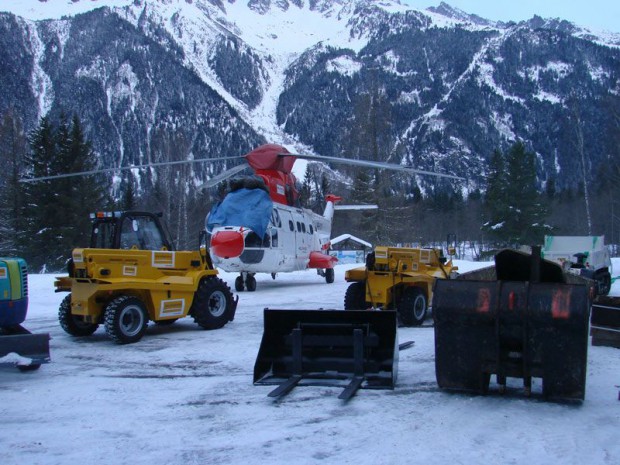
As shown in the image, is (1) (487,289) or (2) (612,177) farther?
(2) (612,177)

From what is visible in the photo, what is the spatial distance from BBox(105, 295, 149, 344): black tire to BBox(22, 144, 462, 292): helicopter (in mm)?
5245

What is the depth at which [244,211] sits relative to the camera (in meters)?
15.6

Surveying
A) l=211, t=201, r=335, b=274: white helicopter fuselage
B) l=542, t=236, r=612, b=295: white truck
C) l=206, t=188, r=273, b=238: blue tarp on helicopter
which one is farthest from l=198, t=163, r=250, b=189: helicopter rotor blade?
l=542, t=236, r=612, b=295: white truck

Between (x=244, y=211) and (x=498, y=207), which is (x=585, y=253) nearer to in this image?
(x=244, y=211)

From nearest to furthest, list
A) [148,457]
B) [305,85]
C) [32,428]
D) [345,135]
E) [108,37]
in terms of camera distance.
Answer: [148,457] → [32,428] → [345,135] → [108,37] → [305,85]

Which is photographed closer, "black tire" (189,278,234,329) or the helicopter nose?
"black tire" (189,278,234,329)

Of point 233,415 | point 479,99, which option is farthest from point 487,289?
point 479,99

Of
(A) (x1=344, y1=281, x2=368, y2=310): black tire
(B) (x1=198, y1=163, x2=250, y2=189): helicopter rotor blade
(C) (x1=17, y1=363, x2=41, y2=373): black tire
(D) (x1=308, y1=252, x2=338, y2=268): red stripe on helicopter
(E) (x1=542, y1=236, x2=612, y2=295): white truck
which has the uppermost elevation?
(B) (x1=198, y1=163, x2=250, y2=189): helicopter rotor blade

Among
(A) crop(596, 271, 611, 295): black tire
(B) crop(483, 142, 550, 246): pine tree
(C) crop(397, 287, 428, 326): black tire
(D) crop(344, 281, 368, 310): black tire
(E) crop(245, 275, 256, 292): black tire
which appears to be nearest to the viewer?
(C) crop(397, 287, 428, 326): black tire

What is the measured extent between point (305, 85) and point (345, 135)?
164 metres

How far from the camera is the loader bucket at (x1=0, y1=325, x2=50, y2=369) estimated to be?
6.66 m

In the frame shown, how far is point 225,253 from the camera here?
14359mm

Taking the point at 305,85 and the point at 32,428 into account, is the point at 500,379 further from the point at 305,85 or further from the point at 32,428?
the point at 305,85

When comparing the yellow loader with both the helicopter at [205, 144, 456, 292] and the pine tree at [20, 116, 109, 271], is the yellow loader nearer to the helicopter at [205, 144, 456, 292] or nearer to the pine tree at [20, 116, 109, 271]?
the helicopter at [205, 144, 456, 292]
